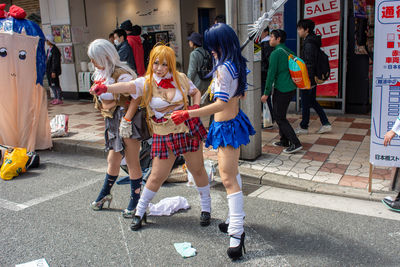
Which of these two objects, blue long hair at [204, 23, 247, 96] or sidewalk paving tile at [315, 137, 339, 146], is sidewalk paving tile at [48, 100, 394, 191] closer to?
sidewalk paving tile at [315, 137, 339, 146]

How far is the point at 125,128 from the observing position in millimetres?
3578

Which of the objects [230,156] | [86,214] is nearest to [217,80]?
[230,156]

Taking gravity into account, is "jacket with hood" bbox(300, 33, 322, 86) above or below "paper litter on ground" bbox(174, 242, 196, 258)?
above

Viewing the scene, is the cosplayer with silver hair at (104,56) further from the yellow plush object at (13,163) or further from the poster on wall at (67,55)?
the poster on wall at (67,55)

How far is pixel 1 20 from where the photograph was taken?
241 inches

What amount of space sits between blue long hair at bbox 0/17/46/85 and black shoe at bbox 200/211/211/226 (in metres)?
4.23

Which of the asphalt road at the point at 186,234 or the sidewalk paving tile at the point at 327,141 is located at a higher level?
the sidewalk paving tile at the point at 327,141

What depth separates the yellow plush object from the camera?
5387 millimetres

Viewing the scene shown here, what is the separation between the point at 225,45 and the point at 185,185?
236 centimetres

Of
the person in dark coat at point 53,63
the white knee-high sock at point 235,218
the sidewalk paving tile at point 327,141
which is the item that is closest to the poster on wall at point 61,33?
the person in dark coat at point 53,63

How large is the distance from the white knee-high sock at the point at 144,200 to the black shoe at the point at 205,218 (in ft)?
1.73

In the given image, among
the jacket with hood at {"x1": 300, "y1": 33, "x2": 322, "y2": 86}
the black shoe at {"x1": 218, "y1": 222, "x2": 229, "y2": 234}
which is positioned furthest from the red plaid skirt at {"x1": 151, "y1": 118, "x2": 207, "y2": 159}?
the jacket with hood at {"x1": 300, "y1": 33, "x2": 322, "y2": 86}

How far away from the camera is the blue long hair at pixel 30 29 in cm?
609

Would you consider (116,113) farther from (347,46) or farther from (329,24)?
(347,46)
